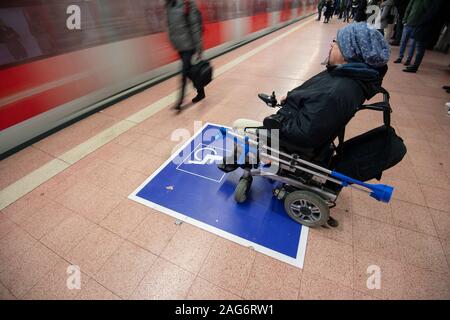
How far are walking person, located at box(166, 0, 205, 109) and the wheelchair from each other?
5.53 ft

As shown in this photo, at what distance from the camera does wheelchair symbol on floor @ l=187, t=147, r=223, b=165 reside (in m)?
2.46

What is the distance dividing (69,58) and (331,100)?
340cm

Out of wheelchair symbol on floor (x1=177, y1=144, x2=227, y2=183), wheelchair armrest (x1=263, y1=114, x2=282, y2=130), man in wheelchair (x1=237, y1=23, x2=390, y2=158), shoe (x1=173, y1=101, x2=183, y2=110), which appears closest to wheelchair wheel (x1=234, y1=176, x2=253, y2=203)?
wheelchair symbol on floor (x1=177, y1=144, x2=227, y2=183)

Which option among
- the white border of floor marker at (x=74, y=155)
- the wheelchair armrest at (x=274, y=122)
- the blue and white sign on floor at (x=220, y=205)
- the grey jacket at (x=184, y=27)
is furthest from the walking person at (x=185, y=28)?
the wheelchair armrest at (x=274, y=122)

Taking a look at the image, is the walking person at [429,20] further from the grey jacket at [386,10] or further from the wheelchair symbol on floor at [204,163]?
the wheelchair symbol on floor at [204,163]

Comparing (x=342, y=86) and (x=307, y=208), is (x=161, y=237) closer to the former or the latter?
(x=307, y=208)

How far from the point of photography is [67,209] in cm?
195

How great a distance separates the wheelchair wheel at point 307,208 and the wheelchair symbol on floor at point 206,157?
1.02 metres

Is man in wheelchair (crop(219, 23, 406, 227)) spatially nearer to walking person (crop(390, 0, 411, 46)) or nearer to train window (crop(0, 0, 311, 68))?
train window (crop(0, 0, 311, 68))

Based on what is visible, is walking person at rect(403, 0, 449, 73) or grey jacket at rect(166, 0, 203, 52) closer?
grey jacket at rect(166, 0, 203, 52)

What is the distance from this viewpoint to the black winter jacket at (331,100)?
Answer: 48.9 inches

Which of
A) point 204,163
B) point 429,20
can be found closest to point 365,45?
point 204,163
